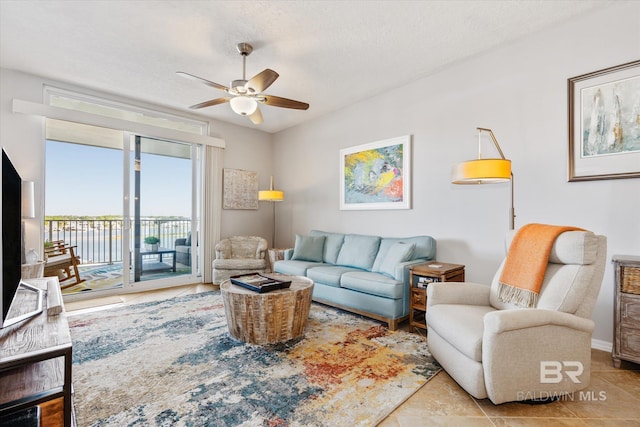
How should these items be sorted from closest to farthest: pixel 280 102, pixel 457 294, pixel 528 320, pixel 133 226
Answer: pixel 528 320, pixel 457 294, pixel 280 102, pixel 133 226

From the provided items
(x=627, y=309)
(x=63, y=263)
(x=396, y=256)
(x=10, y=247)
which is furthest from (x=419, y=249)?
(x=63, y=263)

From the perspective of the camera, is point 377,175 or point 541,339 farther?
point 377,175

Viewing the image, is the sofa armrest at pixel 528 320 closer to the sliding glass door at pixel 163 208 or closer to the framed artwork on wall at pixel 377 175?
the framed artwork on wall at pixel 377 175

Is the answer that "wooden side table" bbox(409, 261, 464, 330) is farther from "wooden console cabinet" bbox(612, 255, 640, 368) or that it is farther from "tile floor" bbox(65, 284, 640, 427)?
"wooden console cabinet" bbox(612, 255, 640, 368)

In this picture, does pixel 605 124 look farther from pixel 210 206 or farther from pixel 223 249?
pixel 210 206

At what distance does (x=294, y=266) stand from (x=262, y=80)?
2.37m

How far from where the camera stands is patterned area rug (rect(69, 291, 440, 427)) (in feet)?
5.54

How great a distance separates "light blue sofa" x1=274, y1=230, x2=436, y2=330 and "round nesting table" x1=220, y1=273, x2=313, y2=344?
0.82 meters

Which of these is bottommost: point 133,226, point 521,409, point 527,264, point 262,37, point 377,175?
point 521,409

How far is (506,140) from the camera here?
3.03m

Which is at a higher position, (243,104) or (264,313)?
(243,104)

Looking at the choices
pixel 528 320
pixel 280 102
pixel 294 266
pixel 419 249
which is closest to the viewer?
pixel 528 320

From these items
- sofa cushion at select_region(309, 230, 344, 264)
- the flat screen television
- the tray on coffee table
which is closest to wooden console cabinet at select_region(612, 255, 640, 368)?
the tray on coffee table

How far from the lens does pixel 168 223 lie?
4.91 meters
